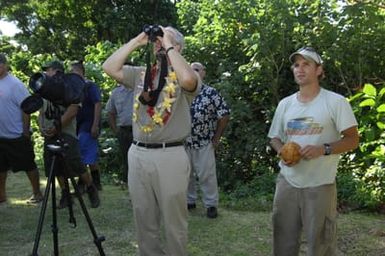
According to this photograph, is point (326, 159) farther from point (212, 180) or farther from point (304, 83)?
point (212, 180)

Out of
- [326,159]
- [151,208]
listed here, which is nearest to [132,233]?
[151,208]

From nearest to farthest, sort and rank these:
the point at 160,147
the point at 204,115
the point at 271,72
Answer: the point at 160,147, the point at 204,115, the point at 271,72

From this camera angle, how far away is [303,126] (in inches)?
131

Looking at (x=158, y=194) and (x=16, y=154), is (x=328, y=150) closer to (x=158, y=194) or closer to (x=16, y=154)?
(x=158, y=194)

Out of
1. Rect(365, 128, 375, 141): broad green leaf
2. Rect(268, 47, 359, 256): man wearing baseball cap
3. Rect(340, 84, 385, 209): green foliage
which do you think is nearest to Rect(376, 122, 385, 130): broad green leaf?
Rect(340, 84, 385, 209): green foliage

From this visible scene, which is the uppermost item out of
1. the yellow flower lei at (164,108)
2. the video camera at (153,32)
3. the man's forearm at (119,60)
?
the video camera at (153,32)

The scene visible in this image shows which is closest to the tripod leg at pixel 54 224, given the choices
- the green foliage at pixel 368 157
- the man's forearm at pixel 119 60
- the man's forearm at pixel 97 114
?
the man's forearm at pixel 119 60

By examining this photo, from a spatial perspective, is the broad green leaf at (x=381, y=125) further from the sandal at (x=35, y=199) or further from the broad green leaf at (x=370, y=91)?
the sandal at (x=35, y=199)

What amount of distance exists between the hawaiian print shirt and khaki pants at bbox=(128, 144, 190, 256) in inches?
85.3

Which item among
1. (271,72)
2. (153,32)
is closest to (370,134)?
(271,72)

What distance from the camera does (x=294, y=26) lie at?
7.28m

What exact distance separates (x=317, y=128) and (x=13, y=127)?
3.85m

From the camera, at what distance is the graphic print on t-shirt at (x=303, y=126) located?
3286mm

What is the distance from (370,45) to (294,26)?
1077 millimetres
